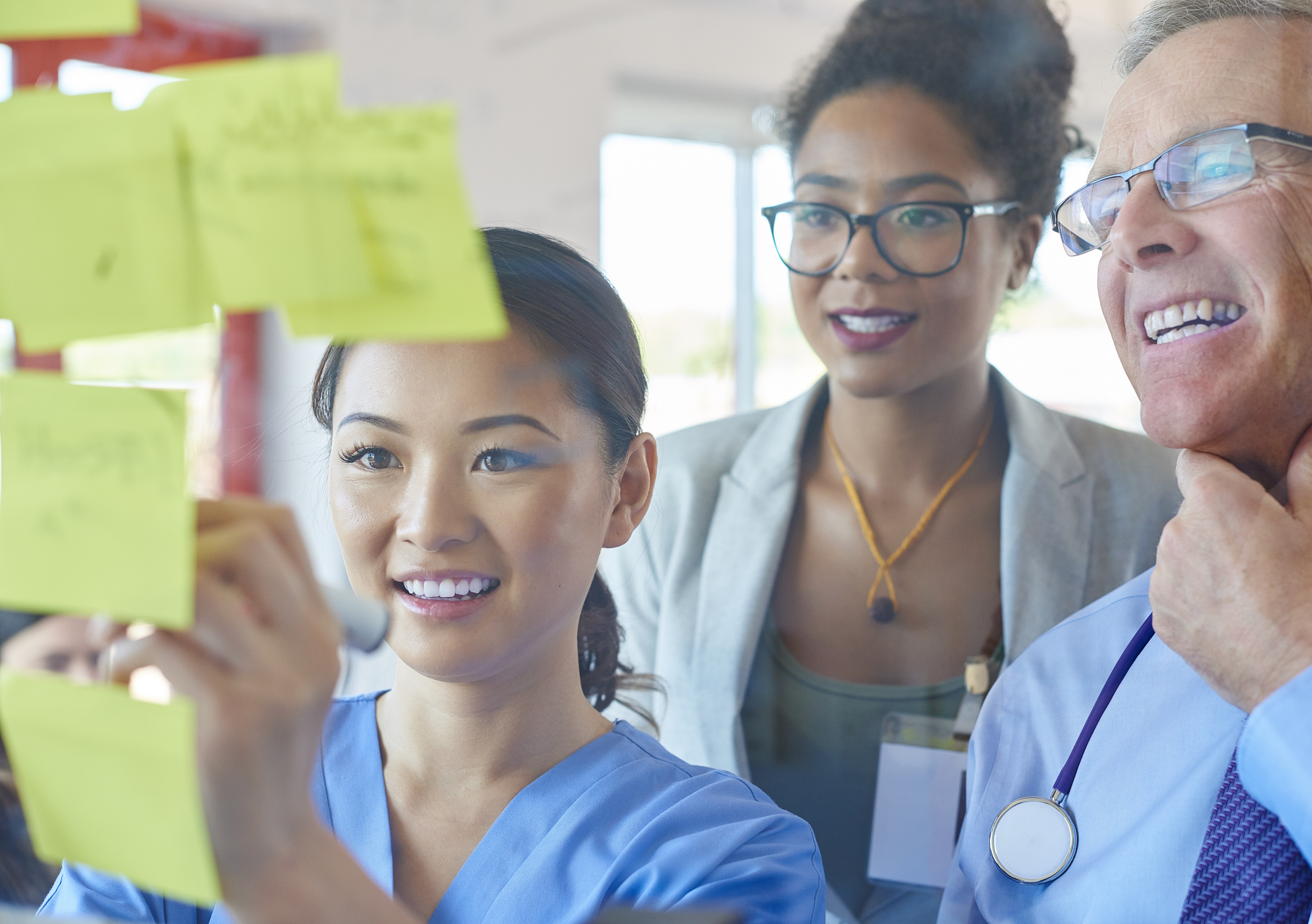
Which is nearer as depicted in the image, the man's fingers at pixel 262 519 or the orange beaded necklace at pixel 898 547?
the man's fingers at pixel 262 519

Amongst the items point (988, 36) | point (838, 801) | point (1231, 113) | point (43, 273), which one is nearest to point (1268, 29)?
point (1231, 113)

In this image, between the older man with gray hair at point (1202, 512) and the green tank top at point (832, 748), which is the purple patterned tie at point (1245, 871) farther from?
the green tank top at point (832, 748)

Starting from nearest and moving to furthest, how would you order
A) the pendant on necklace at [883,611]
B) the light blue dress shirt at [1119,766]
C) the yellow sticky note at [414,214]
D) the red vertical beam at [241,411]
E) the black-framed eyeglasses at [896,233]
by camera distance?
the yellow sticky note at [414,214] → the red vertical beam at [241,411] → the light blue dress shirt at [1119,766] → the black-framed eyeglasses at [896,233] → the pendant on necklace at [883,611]

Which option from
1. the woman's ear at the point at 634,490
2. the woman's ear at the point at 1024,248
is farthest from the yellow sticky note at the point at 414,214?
the woman's ear at the point at 1024,248

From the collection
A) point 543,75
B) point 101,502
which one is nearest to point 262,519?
point 101,502

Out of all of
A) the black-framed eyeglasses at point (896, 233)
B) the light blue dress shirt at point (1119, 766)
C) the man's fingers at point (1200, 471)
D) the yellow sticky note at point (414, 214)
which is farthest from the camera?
the black-framed eyeglasses at point (896, 233)

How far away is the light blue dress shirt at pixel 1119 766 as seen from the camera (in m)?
0.66

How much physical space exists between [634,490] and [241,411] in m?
0.29

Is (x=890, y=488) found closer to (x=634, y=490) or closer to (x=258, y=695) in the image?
(x=634, y=490)

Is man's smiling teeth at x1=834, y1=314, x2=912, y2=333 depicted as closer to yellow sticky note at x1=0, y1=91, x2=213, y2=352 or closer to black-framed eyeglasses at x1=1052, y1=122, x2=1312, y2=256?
black-framed eyeglasses at x1=1052, y1=122, x2=1312, y2=256

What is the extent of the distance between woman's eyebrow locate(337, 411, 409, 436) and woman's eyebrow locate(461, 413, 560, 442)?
0.12ft

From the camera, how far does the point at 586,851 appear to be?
2.23 feet

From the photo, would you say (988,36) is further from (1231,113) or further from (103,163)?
(103,163)

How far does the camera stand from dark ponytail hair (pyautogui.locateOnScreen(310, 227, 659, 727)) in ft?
2.18
